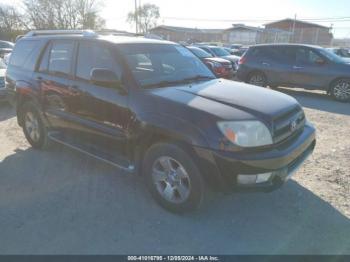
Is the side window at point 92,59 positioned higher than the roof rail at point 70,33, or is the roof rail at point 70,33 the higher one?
the roof rail at point 70,33

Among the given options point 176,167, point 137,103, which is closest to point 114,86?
point 137,103

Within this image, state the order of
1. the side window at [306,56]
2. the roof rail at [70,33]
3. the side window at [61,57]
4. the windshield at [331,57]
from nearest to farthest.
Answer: the roof rail at [70,33] < the side window at [61,57] < the windshield at [331,57] < the side window at [306,56]

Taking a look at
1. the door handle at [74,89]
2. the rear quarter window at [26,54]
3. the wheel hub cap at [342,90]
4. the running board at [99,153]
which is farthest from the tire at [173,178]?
the wheel hub cap at [342,90]

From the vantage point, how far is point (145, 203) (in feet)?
11.5

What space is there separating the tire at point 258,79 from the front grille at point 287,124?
25.7 ft

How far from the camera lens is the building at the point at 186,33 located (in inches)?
2611

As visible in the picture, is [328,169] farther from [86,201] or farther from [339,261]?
[86,201]

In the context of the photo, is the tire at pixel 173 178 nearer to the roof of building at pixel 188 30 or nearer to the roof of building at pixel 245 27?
the roof of building at pixel 245 27

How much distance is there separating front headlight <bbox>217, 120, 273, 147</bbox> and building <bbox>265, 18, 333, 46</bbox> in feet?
204

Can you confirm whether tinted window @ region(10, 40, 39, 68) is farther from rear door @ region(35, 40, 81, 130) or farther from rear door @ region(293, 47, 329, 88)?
rear door @ region(293, 47, 329, 88)

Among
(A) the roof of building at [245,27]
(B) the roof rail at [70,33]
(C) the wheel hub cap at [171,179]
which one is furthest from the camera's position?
(A) the roof of building at [245,27]

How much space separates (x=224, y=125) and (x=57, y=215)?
204 cm

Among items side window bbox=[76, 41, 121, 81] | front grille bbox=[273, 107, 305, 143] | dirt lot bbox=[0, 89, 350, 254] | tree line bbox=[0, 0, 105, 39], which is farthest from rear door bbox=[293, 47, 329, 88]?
tree line bbox=[0, 0, 105, 39]

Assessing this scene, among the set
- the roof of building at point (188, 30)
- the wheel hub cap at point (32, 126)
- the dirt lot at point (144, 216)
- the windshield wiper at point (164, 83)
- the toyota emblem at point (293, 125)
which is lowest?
the dirt lot at point (144, 216)
